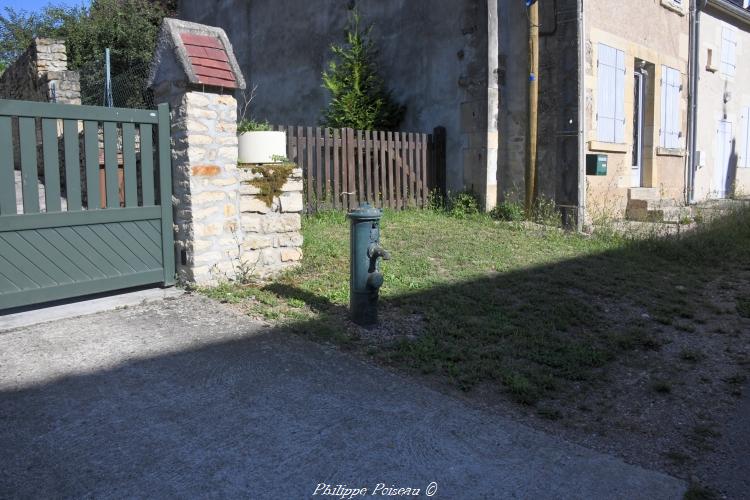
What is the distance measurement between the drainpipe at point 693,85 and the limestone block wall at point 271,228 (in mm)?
10067

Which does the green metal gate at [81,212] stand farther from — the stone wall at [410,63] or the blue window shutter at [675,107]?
the blue window shutter at [675,107]

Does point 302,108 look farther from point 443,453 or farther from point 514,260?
point 443,453

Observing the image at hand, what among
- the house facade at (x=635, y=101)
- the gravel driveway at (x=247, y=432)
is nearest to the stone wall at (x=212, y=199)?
the gravel driveway at (x=247, y=432)

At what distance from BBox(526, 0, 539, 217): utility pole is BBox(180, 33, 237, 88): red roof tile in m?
5.23

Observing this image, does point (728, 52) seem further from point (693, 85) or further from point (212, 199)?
point (212, 199)

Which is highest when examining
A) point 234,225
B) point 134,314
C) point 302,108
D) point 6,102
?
point 302,108

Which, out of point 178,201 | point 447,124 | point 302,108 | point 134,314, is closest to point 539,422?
point 134,314

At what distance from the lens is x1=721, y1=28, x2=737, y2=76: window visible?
14.2 meters

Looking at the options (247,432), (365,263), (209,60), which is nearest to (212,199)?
(209,60)

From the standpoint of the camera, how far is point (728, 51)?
1445 cm

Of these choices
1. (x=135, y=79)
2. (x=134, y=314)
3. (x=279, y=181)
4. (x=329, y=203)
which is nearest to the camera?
(x=134, y=314)

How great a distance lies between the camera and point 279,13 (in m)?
13.8

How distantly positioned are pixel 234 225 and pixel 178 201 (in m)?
0.53

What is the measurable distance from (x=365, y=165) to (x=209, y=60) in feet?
15.0
